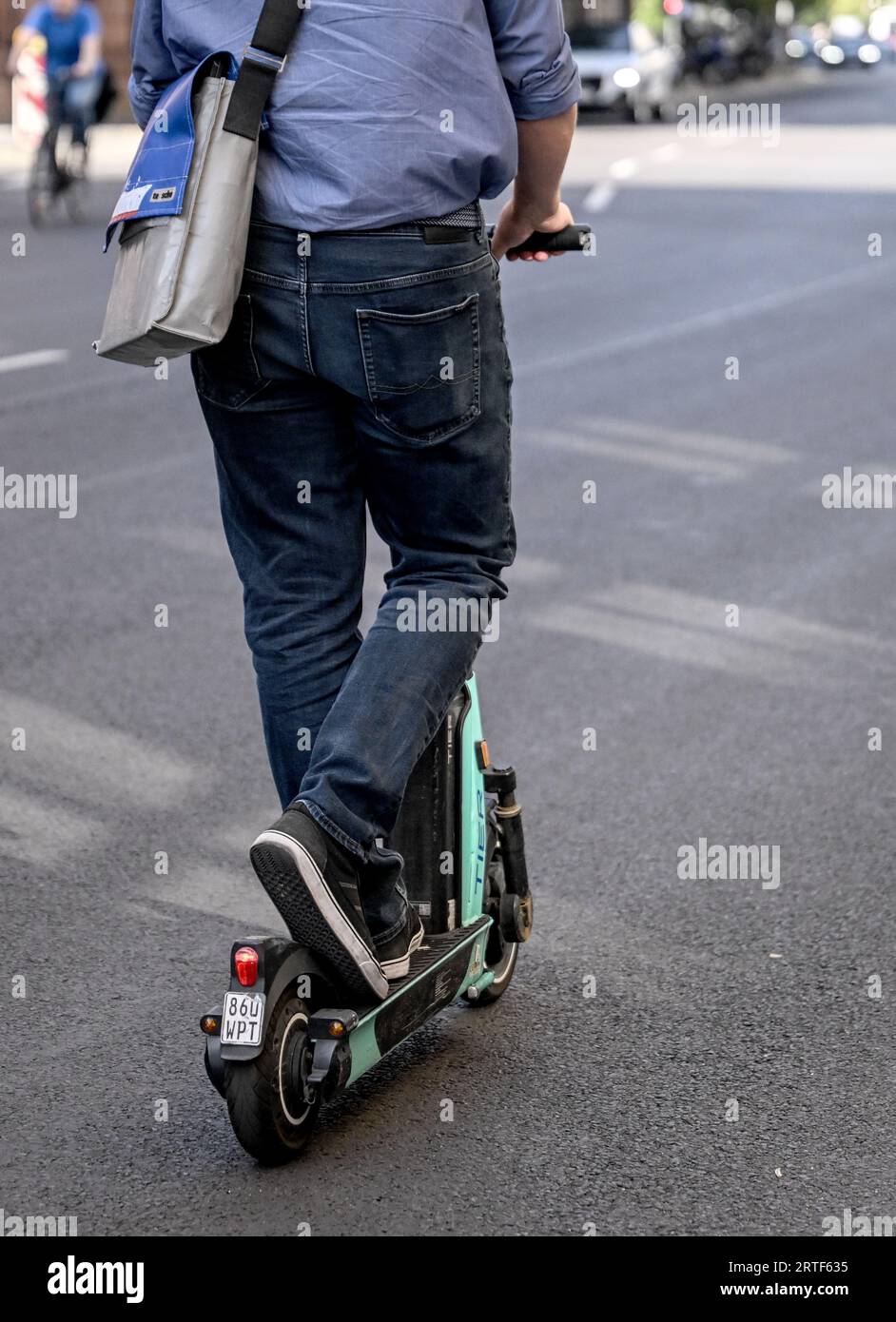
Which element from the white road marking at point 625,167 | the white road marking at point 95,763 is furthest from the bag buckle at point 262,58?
the white road marking at point 625,167

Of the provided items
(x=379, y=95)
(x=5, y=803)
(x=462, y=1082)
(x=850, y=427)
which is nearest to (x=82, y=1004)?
(x=462, y=1082)

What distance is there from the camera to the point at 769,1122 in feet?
9.86

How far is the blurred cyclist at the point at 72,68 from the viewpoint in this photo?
16531 millimetres

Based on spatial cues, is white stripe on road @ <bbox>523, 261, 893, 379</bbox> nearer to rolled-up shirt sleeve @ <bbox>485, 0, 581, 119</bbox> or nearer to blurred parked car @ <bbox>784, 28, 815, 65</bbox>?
rolled-up shirt sleeve @ <bbox>485, 0, 581, 119</bbox>

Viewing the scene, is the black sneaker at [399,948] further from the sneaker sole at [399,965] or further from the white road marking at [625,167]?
the white road marking at [625,167]

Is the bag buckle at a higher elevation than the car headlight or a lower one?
higher

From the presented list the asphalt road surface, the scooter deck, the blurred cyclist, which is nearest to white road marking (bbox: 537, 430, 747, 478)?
the asphalt road surface

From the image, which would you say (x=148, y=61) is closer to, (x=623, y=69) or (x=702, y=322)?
(x=702, y=322)

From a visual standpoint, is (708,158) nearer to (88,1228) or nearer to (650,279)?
(650,279)

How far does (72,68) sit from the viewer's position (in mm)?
16562

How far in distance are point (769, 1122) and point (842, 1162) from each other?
16cm

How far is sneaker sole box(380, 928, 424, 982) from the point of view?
298 centimetres

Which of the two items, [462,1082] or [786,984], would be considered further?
[786,984]

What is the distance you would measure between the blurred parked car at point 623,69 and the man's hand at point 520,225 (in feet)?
98.2
